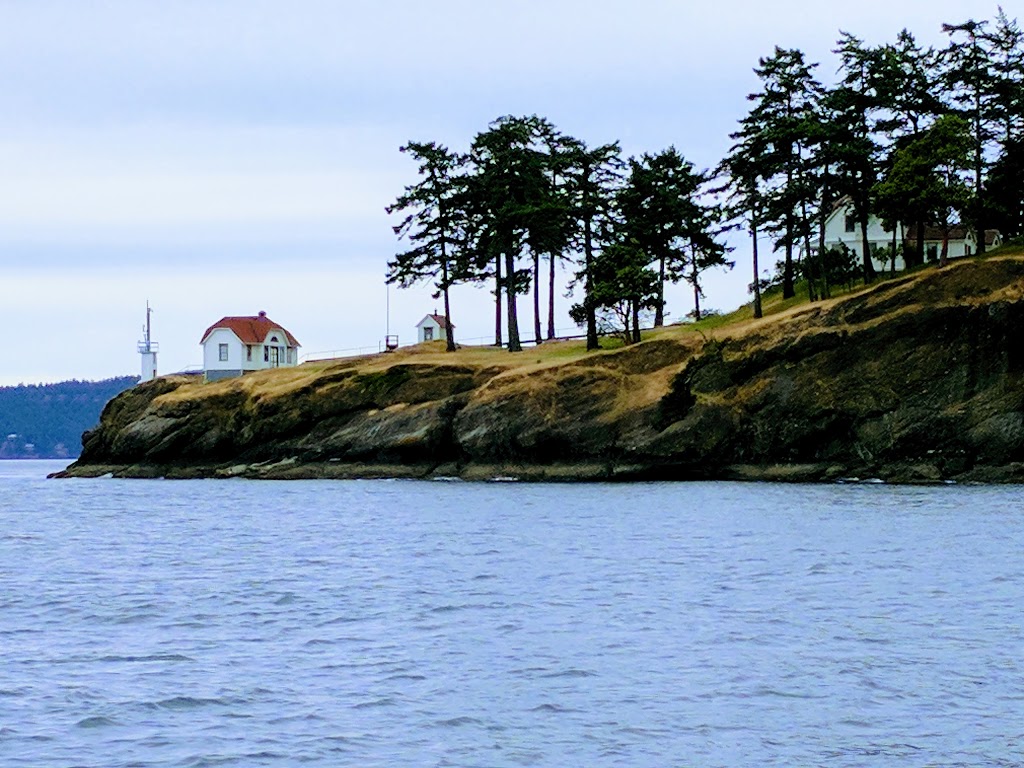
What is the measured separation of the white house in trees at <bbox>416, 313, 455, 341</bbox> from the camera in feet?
427

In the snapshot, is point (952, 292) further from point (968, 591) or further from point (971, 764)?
point (971, 764)

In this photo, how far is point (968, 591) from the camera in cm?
3020

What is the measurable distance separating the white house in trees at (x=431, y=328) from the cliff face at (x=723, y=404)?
126ft

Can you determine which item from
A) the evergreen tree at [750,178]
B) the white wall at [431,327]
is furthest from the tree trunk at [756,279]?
the white wall at [431,327]

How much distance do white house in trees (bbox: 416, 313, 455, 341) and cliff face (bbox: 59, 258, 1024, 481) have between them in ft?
126

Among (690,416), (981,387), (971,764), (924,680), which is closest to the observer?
(971,764)

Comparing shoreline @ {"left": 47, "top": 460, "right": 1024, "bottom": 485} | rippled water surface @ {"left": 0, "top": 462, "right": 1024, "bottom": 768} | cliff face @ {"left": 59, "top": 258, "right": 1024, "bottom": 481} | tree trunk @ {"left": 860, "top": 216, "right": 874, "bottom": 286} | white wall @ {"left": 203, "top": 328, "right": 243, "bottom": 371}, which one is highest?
tree trunk @ {"left": 860, "top": 216, "right": 874, "bottom": 286}

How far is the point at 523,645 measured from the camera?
24.5 metres

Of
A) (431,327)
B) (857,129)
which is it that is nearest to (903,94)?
(857,129)

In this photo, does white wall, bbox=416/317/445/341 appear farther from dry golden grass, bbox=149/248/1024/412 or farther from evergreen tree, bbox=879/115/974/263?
evergreen tree, bbox=879/115/974/263

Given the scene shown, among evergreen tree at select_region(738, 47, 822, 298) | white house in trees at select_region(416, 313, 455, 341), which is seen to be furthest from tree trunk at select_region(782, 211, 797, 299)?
white house in trees at select_region(416, 313, 455, 341)

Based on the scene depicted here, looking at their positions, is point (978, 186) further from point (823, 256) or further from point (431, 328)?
point (431, 328)

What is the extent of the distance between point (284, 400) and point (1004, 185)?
45.3 meters

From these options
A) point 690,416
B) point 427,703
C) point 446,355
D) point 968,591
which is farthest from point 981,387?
point 427,703
